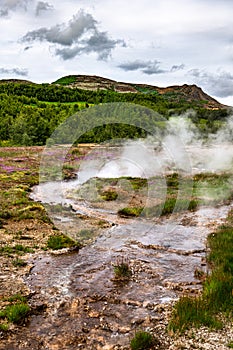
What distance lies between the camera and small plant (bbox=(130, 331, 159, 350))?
31.0 feet

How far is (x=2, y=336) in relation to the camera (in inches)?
398

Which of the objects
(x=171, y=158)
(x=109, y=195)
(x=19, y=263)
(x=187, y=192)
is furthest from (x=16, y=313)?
(x=171, y=158)

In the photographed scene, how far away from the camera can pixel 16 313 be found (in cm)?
1098

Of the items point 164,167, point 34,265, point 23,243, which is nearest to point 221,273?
point 34,265

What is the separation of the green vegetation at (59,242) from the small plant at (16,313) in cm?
600

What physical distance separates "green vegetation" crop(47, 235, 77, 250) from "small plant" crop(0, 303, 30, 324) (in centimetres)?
600

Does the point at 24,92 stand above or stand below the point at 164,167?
above

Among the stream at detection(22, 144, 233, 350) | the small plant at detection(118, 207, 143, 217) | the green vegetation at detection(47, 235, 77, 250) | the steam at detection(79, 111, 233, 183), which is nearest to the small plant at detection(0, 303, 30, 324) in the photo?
the stream at detection(22, 144, 233, 350)

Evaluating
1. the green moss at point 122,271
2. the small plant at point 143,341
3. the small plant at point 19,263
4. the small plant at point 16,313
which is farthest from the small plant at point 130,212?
the small plant at point 143,341

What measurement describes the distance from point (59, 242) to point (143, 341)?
9.16 meters

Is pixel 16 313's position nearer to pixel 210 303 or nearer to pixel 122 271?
pixel 122 271

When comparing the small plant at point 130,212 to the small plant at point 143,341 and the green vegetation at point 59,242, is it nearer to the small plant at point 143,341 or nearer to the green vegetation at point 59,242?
the green vegetation at point 59,242

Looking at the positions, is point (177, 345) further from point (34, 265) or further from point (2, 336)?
point (34, 265)

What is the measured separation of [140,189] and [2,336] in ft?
72.1
